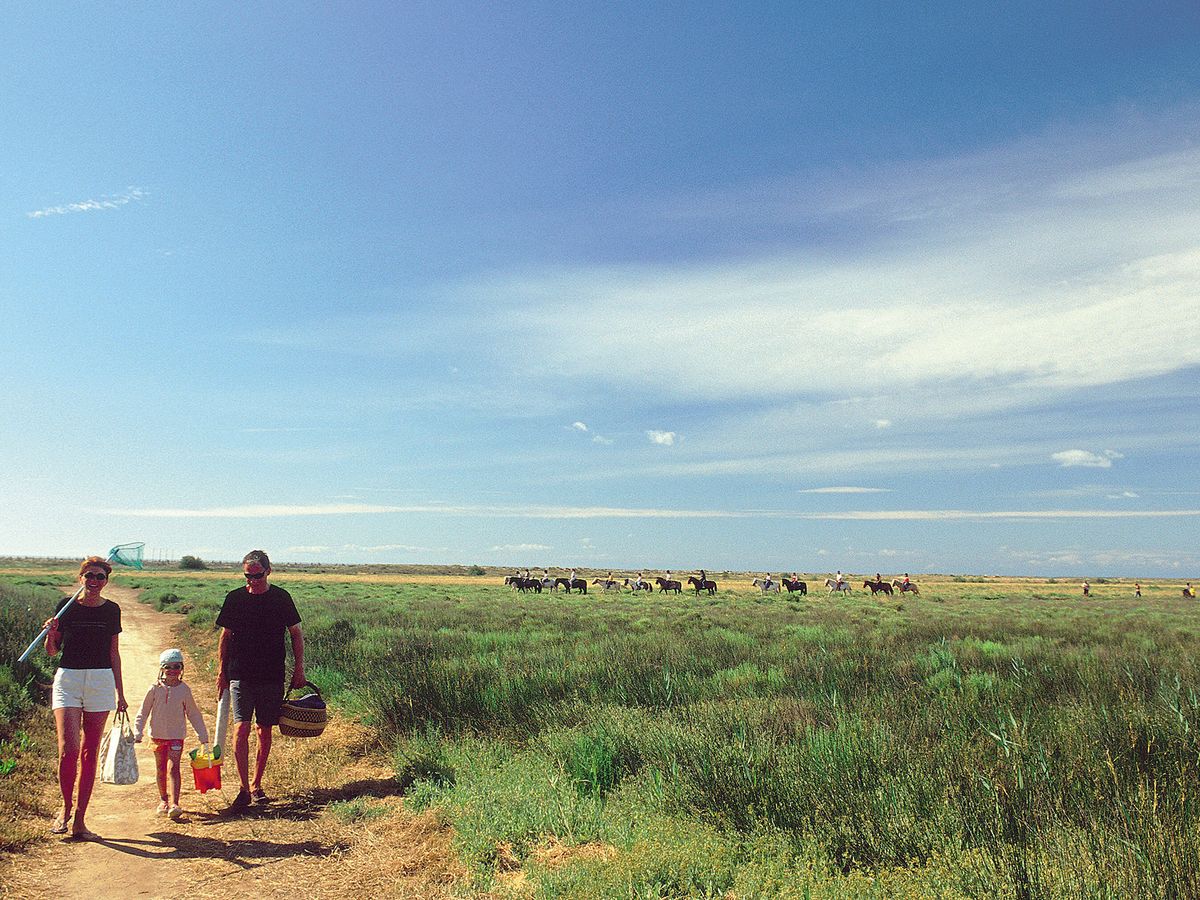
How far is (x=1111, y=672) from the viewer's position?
10.7 m

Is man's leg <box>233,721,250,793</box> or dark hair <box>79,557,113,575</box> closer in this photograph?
dark hair <box>79,557,113,575</box>

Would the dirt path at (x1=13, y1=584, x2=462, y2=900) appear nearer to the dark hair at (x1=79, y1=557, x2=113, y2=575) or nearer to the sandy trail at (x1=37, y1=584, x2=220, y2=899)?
the sandy trail at (x1=37, y1=584, x2=220, y2=899)

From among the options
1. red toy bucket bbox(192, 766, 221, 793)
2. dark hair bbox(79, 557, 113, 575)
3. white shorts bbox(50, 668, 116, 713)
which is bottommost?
red toy bucket bbox(192, 766, 221, 793)

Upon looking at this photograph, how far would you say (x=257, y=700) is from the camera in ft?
24.7

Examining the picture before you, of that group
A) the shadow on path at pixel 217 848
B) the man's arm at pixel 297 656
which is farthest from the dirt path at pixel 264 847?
the man's arm at pixel 297 656

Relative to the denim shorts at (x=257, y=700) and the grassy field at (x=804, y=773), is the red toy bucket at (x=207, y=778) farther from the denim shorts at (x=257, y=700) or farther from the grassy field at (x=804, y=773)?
the grassy field at (x=804, y=773)

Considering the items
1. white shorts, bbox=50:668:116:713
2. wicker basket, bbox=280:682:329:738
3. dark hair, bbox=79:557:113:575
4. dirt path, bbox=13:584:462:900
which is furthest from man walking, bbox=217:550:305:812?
dark hair, bbox=79:557:113:575

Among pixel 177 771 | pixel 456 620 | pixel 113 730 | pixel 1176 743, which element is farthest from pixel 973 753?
pixel 456 620

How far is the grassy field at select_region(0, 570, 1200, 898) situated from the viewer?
14.9 ft

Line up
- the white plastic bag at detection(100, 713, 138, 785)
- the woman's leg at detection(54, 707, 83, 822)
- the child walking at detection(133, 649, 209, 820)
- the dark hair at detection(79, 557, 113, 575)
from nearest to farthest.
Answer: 1. the woman's leg at detection(54, 707, 83, 822)
2. the dark hair at detection(79, 557, 113, 575)
3. the white plastic bag at detection(100, 713, 138, 785)
4. the child walking at detection(133, 649, 209, 820)

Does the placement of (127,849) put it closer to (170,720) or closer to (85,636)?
(170,720)

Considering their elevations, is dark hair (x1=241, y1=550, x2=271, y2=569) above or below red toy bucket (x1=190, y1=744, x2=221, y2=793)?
above

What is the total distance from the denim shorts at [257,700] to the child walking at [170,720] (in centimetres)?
34

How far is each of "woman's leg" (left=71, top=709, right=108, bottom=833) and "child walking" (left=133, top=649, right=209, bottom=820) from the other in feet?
1.66
